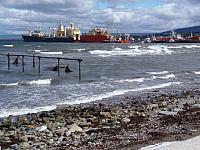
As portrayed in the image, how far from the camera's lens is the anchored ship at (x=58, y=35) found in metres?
142

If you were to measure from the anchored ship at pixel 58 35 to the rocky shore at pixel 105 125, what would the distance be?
4911 inches

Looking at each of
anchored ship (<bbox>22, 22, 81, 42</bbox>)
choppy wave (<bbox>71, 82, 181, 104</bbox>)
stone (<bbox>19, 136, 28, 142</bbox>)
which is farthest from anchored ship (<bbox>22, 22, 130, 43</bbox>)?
stone (<bbox>19, 136, 28, 142</bbox>)

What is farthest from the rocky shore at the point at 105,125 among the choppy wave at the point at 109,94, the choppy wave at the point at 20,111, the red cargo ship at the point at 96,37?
the red cargo ship at the point at 96,37

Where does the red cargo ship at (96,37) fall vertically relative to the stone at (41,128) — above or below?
above

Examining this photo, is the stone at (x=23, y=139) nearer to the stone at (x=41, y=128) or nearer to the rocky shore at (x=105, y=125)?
the rocky shore at (x=105, y=125)

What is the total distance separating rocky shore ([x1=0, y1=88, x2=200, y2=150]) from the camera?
10109 mm

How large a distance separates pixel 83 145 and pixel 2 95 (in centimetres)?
1136

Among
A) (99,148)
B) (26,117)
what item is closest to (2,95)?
(26,117)

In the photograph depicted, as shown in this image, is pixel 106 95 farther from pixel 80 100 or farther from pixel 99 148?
pixel 99 148

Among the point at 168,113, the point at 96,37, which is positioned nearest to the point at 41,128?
the point at 168,113

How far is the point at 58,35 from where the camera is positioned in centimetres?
14825

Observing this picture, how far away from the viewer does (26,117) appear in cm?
1469

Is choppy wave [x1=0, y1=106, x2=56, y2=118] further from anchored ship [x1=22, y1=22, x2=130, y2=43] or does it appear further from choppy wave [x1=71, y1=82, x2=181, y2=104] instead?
anchored ship [x1=22, y1=22, x2=130, y2=43]

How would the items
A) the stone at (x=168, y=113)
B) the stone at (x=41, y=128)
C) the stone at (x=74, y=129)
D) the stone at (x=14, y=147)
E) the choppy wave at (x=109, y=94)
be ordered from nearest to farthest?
the stone at (x=14, y=147), the stone at (x=74, y=129), the stone at (x=41, y=128), the stone at (x=168, y=113), the choppy wave at (x=109, y=94)
